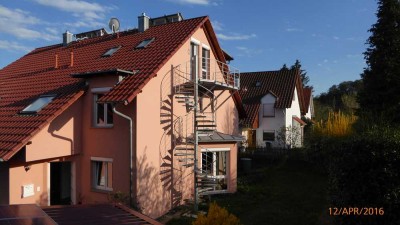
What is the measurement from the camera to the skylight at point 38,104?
12.7 meters

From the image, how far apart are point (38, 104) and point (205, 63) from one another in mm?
7645

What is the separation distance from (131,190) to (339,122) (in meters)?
13.5

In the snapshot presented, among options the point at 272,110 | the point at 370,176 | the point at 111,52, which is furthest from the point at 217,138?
the point at 272,110

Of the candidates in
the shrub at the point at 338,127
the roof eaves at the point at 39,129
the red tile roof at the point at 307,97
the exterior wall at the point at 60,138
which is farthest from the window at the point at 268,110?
the roof eaves at the point at 39,129

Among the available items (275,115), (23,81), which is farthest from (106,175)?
(275,115)

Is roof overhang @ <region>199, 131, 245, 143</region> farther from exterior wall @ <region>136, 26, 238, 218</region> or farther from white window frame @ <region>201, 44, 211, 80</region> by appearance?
white window frame @ <region>201, 44, 211, 80</region>

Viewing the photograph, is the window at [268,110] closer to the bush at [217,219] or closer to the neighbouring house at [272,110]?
the neighbouring house at [272,110]

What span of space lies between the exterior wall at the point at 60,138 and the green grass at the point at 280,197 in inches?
185

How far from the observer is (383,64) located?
19.4 meters

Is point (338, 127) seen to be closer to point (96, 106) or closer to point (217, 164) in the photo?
point (217, 164)

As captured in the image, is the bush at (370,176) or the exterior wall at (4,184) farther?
the exterior wall at (4,184)

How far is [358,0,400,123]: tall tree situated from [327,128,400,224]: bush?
1052cm

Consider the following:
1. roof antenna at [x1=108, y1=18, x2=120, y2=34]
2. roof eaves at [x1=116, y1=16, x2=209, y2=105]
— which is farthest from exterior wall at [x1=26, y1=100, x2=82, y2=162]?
roof antenna at [x1=108, y1=18, x2=120, y2=34]

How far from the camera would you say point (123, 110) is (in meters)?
12.4
